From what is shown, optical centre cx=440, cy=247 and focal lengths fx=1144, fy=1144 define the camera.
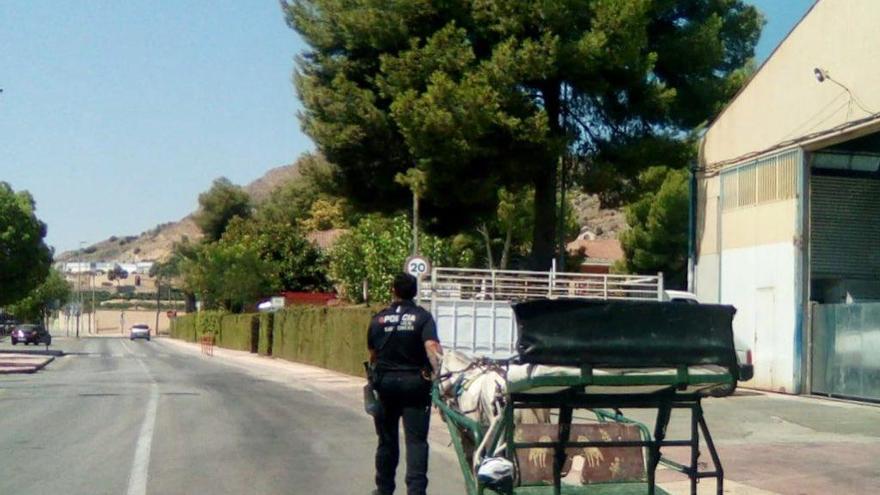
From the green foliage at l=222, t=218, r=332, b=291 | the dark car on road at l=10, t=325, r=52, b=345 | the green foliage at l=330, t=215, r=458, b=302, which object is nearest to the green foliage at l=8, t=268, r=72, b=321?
the dark car on road at l=10, t=325, r=52, b=345

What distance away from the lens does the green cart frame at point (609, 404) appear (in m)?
6.84

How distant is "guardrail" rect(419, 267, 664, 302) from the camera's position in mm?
22375

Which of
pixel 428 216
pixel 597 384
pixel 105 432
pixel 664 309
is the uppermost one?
pixel 428 216

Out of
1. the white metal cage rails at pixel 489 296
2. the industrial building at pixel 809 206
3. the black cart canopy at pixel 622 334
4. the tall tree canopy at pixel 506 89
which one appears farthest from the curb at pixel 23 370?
the black cart canopy at pixel 622 334

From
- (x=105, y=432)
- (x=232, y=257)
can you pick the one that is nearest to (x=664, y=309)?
(x=105, y=432)

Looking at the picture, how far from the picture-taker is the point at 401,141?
29.4 metres

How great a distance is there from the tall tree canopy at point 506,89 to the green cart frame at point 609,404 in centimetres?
1788

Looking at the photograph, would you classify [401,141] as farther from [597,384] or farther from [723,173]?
[597,384]

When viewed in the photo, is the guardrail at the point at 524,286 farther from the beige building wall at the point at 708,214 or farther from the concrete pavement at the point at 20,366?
the concrete pavement at the point at 20,366

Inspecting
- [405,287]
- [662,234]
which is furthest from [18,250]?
[405,287]

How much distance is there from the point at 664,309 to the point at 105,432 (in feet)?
36.5

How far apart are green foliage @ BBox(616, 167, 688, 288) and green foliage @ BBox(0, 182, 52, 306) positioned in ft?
114

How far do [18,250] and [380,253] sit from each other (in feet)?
73.0

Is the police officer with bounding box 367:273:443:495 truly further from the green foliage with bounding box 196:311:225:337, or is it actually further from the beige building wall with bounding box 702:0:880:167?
the green foliage with bounding box 196:311:225:337
